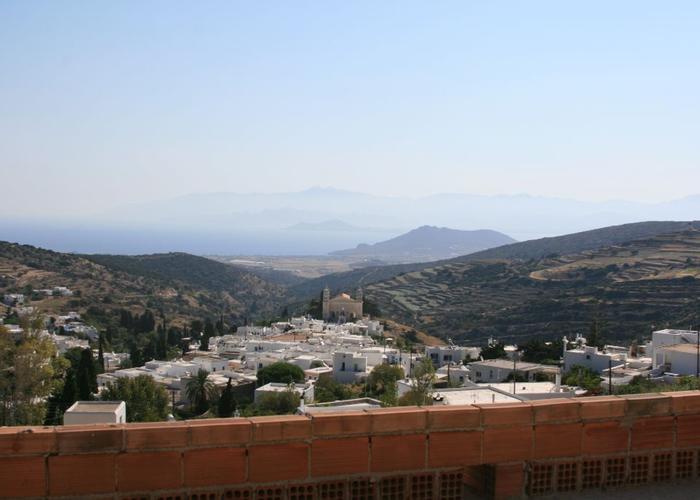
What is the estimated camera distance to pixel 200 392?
103 feet

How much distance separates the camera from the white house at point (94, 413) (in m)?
17.1

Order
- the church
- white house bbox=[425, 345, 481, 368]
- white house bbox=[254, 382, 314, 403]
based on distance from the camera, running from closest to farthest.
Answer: white house bbox=[254, 382, 314, 403] < white house bbox=[425, 345, 481, 368] < the church

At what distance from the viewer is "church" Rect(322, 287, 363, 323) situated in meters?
71.6

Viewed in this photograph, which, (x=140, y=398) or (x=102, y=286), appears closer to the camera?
(x=140, y=398)

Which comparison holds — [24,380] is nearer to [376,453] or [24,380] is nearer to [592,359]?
[376,453]

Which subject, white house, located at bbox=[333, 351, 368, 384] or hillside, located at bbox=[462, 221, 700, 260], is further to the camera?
hillside, located at bbox=[462, 221, 700, 260]

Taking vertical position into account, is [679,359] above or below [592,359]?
above

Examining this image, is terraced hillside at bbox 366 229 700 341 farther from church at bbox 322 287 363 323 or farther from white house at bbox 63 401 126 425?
white house at bbox 63 401 126 425

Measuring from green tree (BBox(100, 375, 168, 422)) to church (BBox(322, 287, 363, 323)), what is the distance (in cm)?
4408

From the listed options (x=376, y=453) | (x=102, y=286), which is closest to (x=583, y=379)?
(x=376, y=453)

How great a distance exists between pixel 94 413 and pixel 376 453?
14.4 metres

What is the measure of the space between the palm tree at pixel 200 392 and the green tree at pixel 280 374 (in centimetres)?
350

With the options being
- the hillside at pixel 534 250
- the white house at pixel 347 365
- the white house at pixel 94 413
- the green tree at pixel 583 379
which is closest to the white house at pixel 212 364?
the white house at pixel 347 365

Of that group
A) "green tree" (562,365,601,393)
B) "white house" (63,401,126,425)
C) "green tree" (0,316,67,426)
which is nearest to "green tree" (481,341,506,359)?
"green tree" (562,365,601,393)
